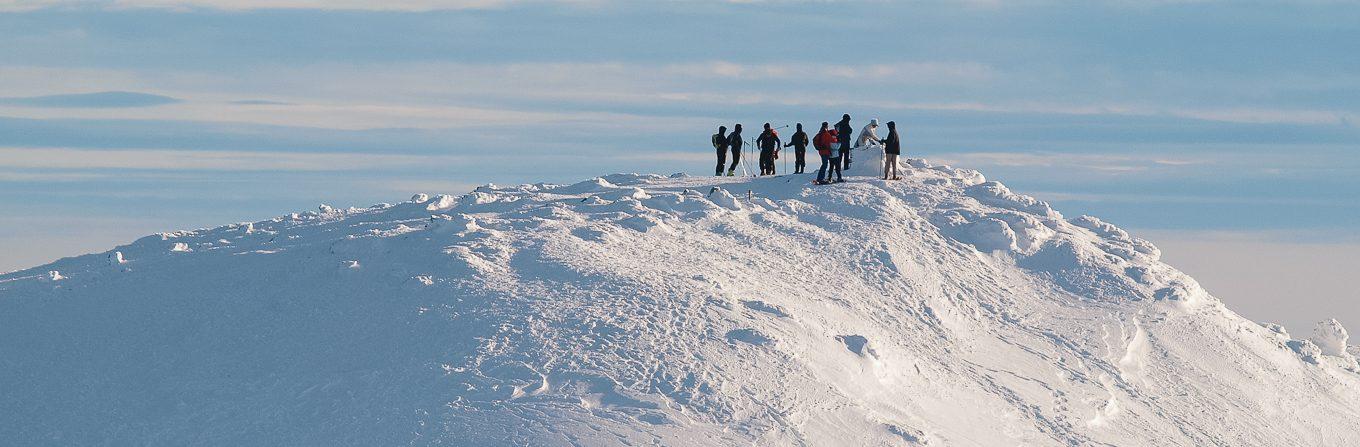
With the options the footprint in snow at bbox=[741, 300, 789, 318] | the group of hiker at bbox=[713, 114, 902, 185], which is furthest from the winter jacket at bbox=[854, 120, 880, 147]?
the footprint in snow at bbox=[741, 300, 789, 318]

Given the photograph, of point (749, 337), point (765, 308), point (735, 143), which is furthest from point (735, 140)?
point (749, 337)

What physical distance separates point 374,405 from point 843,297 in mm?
9736

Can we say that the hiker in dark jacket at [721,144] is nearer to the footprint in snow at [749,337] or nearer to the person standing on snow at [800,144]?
the person standing on snow at [800,144]

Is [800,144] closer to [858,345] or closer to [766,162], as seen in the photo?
[766,162]

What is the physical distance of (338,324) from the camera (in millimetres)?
24766

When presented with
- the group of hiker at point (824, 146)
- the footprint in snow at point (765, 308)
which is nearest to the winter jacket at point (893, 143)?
the group of hiker at point (824, 146)

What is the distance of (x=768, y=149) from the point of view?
3791cm

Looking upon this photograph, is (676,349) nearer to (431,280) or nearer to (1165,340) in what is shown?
(431,280)

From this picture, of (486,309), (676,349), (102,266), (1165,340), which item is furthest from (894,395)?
(102,266)

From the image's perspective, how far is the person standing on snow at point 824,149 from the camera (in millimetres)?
33875

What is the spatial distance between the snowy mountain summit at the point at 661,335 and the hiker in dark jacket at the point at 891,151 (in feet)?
3.19

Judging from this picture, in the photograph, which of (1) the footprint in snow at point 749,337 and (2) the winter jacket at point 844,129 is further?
(2) the winter jacket at point 844,129

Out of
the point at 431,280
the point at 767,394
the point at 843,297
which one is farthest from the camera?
the point at 843,297

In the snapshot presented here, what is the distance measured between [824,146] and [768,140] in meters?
3.73
